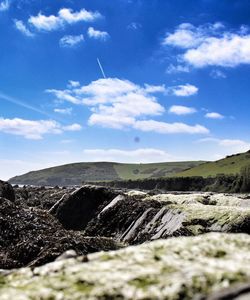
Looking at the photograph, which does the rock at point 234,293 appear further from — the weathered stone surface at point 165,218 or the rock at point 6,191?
the rock at point 6,191

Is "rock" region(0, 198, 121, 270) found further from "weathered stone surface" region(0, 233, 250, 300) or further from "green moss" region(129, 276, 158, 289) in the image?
"green moss" region(129, 276, 158, 289)

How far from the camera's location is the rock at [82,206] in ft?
186

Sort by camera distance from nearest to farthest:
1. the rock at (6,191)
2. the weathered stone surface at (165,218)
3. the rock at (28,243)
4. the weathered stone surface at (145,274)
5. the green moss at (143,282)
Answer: the weathered stone surface at (145,274), the green moss at (143,282), the rock at (28,243), the weathered stone surface at (165,218), the rock at (6,191)

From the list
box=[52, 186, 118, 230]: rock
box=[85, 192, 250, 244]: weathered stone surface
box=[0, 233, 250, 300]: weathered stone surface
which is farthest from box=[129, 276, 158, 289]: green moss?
box=[52, 186, 118, 230]: rock

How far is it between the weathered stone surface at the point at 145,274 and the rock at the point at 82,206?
43.0 m

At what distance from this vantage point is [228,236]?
47.5 feet

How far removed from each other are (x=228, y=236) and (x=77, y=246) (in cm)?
1595

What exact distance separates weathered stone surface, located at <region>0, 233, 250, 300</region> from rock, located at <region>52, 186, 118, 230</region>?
42960 mm

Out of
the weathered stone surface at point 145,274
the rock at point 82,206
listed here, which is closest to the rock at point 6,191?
the rock at point 82,206

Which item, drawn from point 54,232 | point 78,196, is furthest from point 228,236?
point 78,196

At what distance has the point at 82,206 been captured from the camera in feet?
193

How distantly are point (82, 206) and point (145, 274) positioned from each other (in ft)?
157

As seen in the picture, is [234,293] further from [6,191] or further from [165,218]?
[6,191]

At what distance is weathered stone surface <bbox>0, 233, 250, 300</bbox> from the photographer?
10.7 m
